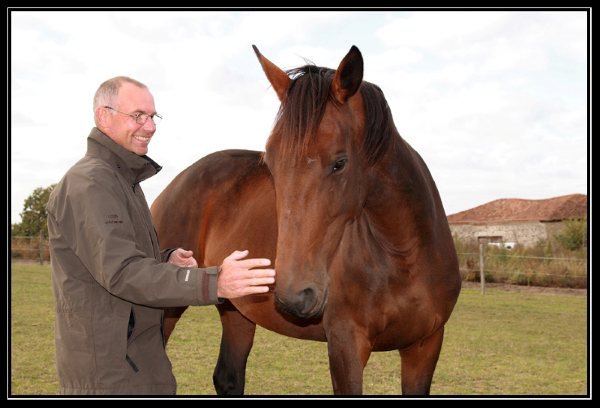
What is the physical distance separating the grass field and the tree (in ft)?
61.2

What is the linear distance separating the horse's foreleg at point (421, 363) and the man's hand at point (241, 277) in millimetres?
1875

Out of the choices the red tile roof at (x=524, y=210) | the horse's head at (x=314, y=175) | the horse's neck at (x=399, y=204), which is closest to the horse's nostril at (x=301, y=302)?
the horse's head at (x=314, y=175)

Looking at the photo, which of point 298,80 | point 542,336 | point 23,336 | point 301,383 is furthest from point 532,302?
point 298,80

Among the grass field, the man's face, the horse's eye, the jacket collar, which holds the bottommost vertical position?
the grass field

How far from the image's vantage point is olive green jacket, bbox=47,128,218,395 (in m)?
2.22

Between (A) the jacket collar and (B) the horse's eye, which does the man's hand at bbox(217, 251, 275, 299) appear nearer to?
(B) the horse's eye

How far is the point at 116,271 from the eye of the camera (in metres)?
2.22

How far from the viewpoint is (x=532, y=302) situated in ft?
49.6

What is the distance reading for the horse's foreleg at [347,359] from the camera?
10.6 ft

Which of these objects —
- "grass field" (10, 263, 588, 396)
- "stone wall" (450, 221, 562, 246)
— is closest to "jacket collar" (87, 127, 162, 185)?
"grass field" (10, 263, 588, 396)

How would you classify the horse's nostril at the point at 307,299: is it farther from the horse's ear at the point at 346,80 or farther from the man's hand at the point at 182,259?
the horse's ear at the point at 346,80

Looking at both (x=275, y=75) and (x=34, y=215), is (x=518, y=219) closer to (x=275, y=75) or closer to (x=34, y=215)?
(x=34, y=215)

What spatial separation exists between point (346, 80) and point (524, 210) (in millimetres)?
38049
